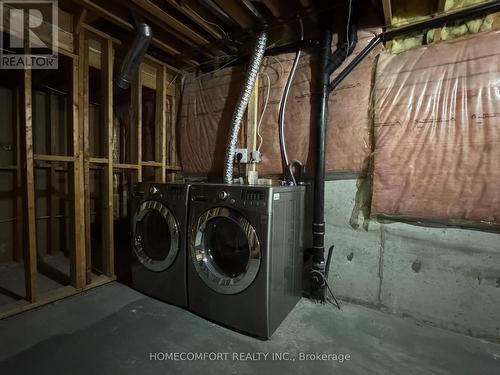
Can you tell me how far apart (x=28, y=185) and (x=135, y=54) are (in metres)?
1.35

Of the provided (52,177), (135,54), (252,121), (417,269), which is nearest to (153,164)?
(135,54)

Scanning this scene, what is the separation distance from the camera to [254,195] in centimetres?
155

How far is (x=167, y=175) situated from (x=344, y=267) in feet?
7.13

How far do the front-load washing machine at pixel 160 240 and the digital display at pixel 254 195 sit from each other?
52cm

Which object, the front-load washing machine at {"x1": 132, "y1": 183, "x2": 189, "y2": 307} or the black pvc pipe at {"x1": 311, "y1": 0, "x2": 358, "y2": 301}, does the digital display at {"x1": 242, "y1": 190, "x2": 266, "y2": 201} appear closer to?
the front-load washing machine at {"x1": 132, "y1": 183, "x2": 189, "y2": 307}

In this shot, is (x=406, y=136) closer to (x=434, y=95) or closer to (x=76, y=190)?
(x=434, y=95)

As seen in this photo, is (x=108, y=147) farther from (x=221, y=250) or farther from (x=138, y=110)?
(x=221, y=250)

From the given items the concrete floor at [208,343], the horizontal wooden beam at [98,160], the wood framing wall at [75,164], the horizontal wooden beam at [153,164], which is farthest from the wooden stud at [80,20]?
the concrete floor at [208,343]

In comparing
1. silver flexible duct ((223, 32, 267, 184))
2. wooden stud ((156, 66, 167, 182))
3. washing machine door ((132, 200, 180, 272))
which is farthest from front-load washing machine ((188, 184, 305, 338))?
wooden stud ((156, 66, 167, 182))

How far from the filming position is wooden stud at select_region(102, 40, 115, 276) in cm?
225

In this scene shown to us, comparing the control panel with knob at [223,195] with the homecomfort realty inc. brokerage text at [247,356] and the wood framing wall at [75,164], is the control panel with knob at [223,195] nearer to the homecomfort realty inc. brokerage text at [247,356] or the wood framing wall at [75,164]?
the homecomfort realty inc. brokerage text at [247,356]

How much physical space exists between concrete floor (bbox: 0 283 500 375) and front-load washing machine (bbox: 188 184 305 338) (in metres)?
0.14

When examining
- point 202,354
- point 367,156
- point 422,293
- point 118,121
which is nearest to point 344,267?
point 422,293

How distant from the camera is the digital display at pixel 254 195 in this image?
5.00 ft
